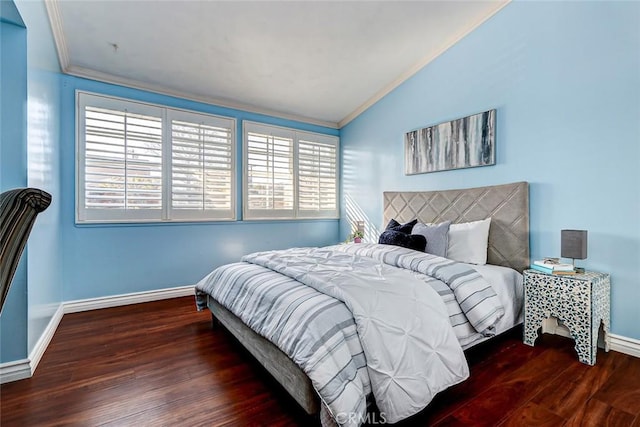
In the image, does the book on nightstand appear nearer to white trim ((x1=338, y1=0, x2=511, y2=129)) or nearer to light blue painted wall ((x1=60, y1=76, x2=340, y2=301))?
white trim ((x1=338, y1=0, x2=511, y2=129))

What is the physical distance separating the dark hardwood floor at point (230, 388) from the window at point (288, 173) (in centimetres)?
223

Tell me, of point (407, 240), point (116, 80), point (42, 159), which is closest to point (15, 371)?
point (42, 159)

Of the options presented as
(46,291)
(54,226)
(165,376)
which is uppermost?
(54,226)

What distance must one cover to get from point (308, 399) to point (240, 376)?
719 mm

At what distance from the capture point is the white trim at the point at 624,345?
7.06 ft

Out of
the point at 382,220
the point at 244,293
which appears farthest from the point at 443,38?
the point at 244,293

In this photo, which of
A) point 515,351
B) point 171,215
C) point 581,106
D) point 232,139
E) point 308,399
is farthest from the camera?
point 232,139

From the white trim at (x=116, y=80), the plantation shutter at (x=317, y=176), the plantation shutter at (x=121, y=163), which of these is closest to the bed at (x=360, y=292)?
the plantation shutter at (x=317, y=176)

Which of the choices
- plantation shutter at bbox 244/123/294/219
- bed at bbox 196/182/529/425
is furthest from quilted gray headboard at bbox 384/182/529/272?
plantation shutter at bbox 244/123/294/219

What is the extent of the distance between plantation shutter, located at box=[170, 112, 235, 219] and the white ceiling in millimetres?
361

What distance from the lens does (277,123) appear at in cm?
446

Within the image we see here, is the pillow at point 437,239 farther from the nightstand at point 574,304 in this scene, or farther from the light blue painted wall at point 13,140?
the light blue painted wall at point 13,140

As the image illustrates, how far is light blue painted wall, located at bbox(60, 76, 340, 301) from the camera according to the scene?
309 cm

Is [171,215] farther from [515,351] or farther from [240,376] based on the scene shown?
[515,351]
